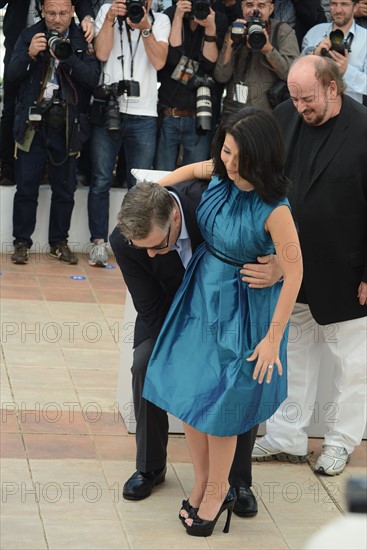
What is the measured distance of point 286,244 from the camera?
2.93 meters

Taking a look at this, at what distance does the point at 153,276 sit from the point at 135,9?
11.6 ft

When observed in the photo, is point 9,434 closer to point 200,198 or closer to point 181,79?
point 200,198

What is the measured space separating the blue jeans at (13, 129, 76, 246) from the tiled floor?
4.64 feet

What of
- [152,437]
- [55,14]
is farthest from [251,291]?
[55,14]

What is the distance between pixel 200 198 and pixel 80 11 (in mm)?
4031

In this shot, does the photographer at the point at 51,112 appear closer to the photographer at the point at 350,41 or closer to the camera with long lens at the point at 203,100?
the camera with long lens at the point at 203,100

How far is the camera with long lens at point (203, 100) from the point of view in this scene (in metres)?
6.61

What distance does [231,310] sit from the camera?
3.04 metres

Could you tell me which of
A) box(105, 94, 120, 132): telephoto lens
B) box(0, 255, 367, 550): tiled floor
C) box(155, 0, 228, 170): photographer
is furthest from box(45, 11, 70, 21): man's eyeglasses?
box(0, 255, 367, 550): tiled floor

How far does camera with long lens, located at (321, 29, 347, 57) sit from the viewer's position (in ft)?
19.9

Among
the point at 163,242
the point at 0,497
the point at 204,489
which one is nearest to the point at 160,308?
the point at 163,242

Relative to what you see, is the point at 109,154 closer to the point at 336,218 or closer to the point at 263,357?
the point at 336,218

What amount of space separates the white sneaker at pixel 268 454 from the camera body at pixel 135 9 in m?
3.44

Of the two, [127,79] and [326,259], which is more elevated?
[127,79]
